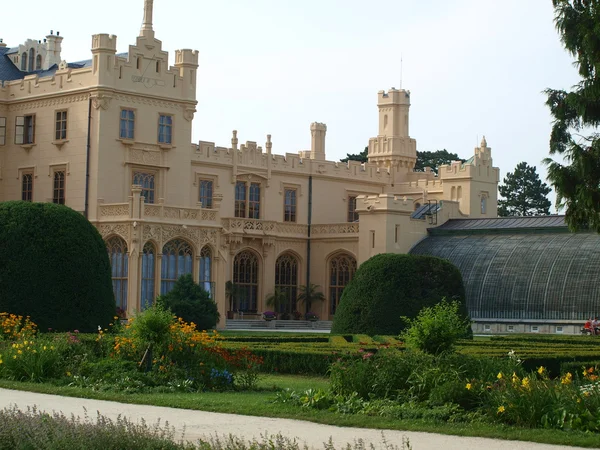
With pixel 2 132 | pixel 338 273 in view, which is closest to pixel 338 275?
pixel 338 273

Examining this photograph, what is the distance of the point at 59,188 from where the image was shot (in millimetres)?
48781

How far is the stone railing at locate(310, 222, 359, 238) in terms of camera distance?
56.3m

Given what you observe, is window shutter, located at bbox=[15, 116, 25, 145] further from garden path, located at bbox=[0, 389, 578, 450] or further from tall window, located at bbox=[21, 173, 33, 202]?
garden path, located at bbox=[0, 389, 578, 450]

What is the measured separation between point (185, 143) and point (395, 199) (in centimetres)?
1004

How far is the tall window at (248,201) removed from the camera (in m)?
56.3

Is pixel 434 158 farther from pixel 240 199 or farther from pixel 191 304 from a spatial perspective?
pixel 191 304

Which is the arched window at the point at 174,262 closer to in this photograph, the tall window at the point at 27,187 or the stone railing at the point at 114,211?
the stone railing at the point at 114,211

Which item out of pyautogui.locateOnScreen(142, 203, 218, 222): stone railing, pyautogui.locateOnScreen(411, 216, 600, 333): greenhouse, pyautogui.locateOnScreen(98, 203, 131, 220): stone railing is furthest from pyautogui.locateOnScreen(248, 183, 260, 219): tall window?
pyautogui.locateOnScreen(98, 203, 131, 220): stone railing

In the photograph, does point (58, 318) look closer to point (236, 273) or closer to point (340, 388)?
point (340, 388)

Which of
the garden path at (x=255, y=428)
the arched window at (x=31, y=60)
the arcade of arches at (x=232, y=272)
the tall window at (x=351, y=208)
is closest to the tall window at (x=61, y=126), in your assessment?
the arcade of arches at (x=232, y=272)

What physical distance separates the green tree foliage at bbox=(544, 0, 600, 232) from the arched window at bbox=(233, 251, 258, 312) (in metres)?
27.6

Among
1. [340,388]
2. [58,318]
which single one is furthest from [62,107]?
[340,388]

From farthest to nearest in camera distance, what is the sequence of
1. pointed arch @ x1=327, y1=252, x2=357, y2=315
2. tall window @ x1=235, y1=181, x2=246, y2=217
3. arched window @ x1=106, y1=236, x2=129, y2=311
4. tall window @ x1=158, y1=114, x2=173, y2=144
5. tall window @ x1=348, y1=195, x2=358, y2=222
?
1. tall window @ x1=348, y1=195, x2=358, y2=222
2. pointed arch @ x1=327, y1=252, x2=357, y2=315
3. tall window @ x1=235, y1=181, x2=246, y2=217
4. tall window @ x1=158, y1=114, x2=173, y2=144
5. arched window @ x1=106, y1=236, x2=129, y2=311

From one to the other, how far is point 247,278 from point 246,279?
0.11 metres
